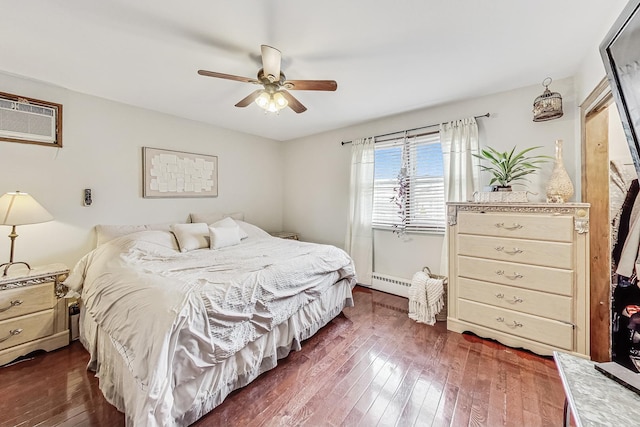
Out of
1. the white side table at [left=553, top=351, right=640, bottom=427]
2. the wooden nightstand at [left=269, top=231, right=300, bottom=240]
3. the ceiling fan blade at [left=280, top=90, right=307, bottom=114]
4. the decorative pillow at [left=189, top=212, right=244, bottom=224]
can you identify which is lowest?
the white side table at [left=553, top=351, right=640, bottom=427]

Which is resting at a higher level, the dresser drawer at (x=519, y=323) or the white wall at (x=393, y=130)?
A: the white wall at (x=393, y=130)

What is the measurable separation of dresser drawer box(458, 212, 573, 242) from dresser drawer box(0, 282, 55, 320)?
3750 millimetres

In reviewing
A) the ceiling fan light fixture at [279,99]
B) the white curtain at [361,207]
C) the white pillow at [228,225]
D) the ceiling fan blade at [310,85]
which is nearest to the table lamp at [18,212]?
the white pillow at [228,225]

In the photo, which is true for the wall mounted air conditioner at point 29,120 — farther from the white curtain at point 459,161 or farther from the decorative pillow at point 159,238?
the white curtain at point 459,161

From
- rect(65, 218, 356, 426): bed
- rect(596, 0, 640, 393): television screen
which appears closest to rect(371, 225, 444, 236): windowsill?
rect(65, 218, 356, 426): bed

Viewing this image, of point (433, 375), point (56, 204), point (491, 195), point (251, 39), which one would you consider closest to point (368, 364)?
point (433, 375)

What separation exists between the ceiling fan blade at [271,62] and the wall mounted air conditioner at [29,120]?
89.5 inches

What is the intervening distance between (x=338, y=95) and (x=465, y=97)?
56.2 inches

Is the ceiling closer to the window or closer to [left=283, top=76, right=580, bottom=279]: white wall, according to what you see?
[left=283, top=76, right=580, bottom=279]: white wall

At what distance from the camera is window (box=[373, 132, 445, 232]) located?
10.1 ft

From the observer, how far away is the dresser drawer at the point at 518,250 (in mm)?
1955

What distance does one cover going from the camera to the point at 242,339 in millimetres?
1638

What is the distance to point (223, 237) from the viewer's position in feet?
9.78

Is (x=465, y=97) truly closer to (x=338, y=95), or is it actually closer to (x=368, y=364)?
(x=338, y=95)
